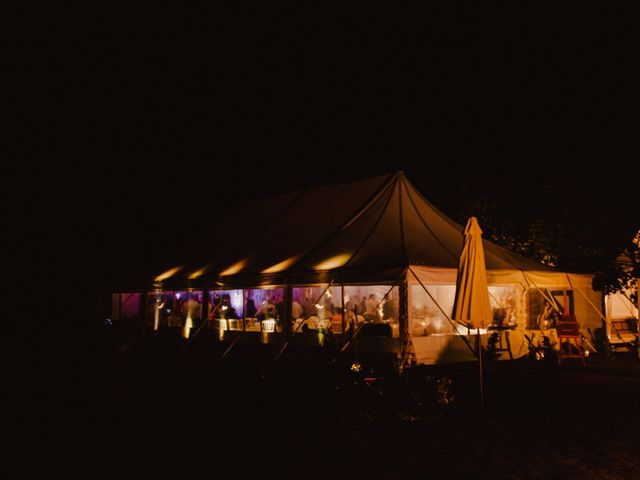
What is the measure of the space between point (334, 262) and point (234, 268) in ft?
9.95

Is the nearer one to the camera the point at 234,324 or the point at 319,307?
the point at 234,324

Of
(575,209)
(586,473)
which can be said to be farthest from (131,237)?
(586,473)

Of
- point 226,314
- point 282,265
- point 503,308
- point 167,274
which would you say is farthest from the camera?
point 167,274

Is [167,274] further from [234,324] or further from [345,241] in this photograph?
[345,241]

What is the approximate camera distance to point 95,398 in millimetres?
8758

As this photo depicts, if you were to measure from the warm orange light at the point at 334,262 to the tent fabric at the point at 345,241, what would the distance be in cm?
3

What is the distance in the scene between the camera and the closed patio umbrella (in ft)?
22.7

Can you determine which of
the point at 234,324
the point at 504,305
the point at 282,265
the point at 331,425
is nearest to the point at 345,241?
the point at 282,265

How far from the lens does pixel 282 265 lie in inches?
474

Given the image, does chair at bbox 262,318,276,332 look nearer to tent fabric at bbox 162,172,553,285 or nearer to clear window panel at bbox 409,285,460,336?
tent fabric at bbox 162,172,553,285

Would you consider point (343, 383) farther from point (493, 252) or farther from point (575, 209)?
point (575, 209)

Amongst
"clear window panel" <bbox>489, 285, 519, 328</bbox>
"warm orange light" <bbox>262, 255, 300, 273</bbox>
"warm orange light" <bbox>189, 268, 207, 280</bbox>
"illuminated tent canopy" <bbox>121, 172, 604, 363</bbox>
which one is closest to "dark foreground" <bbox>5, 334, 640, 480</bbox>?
"illuminated tent canopy" <bbox>121, 172, 604, 363</bbox>

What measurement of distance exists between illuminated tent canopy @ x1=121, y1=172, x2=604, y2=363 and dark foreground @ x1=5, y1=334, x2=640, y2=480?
143 centimetres

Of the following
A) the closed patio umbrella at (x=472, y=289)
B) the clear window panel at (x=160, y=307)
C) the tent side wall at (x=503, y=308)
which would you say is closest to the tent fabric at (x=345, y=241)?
the tent side wall at (x=503, y=308)
